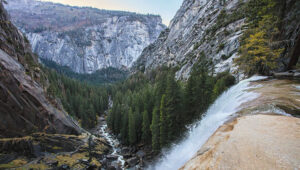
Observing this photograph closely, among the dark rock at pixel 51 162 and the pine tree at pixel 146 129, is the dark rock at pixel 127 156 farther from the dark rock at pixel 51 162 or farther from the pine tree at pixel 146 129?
the dark rock at pixel 51 162

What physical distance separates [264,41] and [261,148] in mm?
15400

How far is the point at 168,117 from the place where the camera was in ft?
71.9

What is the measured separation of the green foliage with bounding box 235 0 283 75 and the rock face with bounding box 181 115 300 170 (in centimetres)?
1223

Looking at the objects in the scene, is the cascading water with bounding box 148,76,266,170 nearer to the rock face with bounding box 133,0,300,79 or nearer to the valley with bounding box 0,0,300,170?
the valley with bounding box 0,0,300,170

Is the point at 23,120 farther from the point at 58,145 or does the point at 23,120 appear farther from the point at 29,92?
the point at 58,145

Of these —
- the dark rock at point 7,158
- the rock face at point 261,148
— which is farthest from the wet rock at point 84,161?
the rock face at point 261,148

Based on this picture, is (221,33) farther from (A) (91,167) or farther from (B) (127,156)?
(A) (91,167)

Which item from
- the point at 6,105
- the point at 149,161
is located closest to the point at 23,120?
the point at 6,105

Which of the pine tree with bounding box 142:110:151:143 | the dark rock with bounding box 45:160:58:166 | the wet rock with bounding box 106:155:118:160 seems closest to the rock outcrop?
the pine tree with bounding box 142:110:151:143

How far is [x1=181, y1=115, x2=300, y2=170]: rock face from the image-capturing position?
10.1ft

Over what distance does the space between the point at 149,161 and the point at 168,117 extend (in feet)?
33.3

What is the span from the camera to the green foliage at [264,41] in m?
13.8

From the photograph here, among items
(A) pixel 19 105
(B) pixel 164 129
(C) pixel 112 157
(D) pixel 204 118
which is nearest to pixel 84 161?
(C) pixel 112 157

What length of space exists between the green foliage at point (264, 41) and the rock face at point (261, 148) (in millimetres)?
12234
